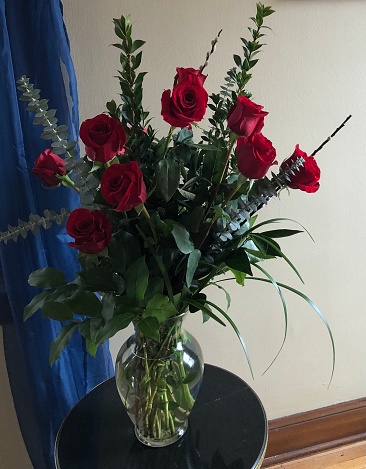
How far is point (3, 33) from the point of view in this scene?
3.26 feet

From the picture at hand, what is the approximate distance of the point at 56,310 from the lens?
0.89m

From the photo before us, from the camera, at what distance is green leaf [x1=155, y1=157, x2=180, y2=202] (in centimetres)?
79

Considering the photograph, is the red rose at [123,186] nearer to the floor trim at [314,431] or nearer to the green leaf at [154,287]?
the green leaf at [154,287]

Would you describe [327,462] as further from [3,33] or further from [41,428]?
[3,33]

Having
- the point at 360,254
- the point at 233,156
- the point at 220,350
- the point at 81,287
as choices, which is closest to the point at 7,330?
the point at 81,287

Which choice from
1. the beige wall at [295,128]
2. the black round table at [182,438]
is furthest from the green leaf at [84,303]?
the beige wall at [295,128]

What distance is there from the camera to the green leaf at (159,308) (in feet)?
2.81

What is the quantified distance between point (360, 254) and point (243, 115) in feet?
3.27

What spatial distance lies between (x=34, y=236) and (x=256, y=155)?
0.57 m

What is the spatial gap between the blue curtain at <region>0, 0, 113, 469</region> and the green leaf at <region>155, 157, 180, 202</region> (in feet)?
1.21

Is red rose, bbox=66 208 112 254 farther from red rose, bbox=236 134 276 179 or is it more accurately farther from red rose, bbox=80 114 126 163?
red rose, bbox=236 134 276 179

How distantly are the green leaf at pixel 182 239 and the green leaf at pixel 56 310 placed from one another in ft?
0.77

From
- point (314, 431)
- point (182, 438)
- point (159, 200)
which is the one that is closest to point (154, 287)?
point (159, 200)

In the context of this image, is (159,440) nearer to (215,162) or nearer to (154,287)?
(154,287)
